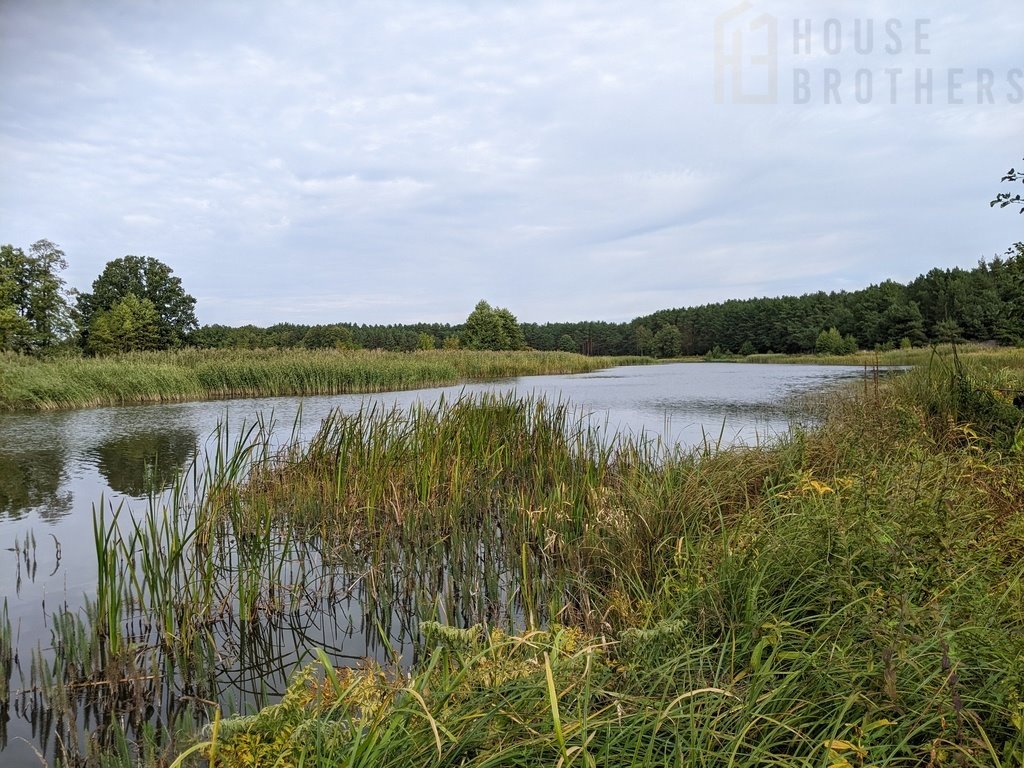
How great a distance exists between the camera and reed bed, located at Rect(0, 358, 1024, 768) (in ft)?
4.95

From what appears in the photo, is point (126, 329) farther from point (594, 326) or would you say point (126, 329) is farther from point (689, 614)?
point (594, 326)

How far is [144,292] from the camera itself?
4950 cm

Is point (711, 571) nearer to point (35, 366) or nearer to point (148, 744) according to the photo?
point (148, 744)

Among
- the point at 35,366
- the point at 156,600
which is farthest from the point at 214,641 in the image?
the point at 35,366

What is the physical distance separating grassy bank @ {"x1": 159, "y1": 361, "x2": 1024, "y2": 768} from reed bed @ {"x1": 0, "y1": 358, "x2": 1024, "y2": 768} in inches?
0.7

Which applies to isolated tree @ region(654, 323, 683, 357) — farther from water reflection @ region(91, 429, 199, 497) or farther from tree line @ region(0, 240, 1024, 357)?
water reflection @ region(91, 429, 199, 497)

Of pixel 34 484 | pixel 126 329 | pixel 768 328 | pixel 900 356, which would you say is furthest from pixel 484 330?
pixel 34 484

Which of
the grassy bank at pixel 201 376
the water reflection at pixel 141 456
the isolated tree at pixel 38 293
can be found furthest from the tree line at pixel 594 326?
the grassy bank at pixel 201 376

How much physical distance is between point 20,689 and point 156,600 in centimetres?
68

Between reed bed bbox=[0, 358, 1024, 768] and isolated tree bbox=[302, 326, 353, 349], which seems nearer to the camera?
reed bed bbox=[0, 358, 1024, 768]

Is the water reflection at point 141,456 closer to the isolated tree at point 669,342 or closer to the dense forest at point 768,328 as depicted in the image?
the dense forest at point 768,328

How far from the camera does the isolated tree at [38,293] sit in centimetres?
3203

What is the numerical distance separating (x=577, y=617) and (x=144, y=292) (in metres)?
57.9

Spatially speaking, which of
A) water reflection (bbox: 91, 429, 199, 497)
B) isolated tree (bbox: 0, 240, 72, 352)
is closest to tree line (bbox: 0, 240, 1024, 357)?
isolated tree (bbox: 0, 240, 72, 352)
